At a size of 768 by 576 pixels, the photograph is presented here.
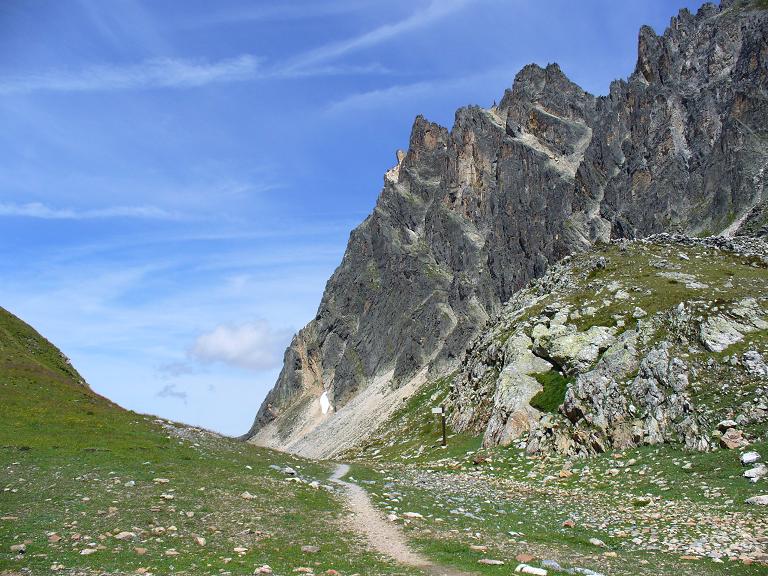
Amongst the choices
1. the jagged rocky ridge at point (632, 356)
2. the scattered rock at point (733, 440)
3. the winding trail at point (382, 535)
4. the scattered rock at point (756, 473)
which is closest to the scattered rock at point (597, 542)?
the winding trail at point (382, 535)

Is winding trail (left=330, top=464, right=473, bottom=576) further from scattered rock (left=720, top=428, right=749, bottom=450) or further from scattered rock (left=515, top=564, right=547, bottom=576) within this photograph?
scattered rock (left=720, top=428, right=749, bottom=450)

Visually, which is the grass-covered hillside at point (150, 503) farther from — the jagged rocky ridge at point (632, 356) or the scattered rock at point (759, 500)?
the jagged rocky ridge at point (632, 356)

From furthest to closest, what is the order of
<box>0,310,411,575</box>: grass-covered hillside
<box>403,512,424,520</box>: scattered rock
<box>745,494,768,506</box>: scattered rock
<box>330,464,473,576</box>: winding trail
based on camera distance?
<box>403,512,424,520</box>: scattered rock
<box>745,494,768,506</box>: scattered rock
<box>330,464,473,576</box>: winding trail
<box>0,310,411,575</box>: grass-covered hillside

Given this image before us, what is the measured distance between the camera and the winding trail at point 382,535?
53.5ft

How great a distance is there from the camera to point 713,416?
29422mm

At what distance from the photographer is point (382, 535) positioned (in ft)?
65.1

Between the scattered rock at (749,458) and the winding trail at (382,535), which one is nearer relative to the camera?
the winding trail at (382,535)

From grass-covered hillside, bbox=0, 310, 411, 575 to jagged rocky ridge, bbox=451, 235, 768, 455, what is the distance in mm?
14843

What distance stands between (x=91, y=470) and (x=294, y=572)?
1534cm

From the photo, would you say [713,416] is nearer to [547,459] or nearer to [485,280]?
[547,459]

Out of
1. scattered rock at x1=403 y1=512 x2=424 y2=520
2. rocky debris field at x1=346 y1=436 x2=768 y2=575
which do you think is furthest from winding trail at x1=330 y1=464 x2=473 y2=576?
scattered rock at x1=403 y1=512 x2=424 y2=520

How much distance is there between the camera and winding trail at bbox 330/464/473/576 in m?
16.3

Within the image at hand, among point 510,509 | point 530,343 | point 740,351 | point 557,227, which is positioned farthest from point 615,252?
point 557,227

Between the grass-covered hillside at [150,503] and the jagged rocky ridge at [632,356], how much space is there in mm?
14843
